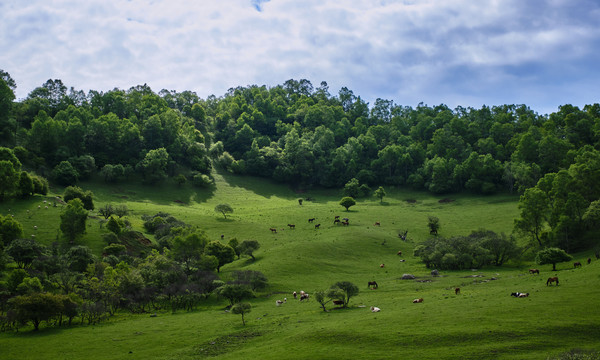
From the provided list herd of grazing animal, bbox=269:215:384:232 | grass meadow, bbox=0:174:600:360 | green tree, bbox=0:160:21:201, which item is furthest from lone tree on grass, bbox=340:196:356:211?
green tree, bbox=0:160:21:201

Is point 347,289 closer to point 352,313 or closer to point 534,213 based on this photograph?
point 352,313

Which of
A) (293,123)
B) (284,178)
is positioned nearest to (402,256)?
(284,178)

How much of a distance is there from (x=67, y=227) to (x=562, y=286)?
2680 inches

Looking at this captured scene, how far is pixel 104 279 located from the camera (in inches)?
2050

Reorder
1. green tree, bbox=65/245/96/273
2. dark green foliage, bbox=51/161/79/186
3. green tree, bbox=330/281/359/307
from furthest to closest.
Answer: dark green foliage, bbox=51/161/79/186, green tree, bbox=65/245/96/273, green tree, bbox=330/281/359/307

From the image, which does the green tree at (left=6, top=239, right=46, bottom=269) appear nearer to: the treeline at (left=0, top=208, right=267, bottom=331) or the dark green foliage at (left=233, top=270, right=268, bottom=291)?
the treeline at (left=0, top=208, right=267, bottom=331)

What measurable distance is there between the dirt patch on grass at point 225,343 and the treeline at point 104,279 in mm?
13214

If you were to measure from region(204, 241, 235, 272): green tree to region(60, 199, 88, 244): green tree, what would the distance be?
21.6 metres

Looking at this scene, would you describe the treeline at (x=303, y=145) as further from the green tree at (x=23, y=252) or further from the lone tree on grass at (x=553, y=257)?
the green tree at (x=23, y=252)

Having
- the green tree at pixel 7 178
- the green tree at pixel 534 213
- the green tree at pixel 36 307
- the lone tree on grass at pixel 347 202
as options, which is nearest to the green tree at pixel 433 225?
the green tree at pixel 534 213

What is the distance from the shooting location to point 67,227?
6494 cm

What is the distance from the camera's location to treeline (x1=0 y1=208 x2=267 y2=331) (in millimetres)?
42688

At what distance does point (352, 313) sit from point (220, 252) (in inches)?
1168

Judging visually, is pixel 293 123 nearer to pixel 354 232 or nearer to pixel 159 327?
pixel 354 232
